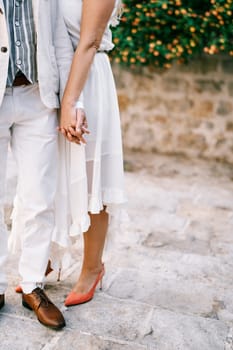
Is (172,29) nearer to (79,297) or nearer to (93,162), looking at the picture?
(93,162)

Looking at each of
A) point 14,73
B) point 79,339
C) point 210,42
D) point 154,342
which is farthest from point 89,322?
point 210,42

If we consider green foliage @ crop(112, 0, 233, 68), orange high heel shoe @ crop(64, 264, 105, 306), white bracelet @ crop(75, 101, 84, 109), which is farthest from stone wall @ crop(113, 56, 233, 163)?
white bracelet @ crop(75, 101, 84, 109)

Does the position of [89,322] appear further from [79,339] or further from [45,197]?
[45,197]

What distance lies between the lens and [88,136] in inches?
90.3

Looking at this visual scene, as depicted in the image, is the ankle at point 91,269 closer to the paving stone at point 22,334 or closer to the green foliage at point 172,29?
the paving stone at point 22,334

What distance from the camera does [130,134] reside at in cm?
579

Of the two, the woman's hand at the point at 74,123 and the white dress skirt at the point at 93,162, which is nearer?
the woman's hand at the point at 74,123

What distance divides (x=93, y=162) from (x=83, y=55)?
0.47 metres

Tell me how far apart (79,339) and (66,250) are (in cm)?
50

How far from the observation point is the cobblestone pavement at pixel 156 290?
86.6 inches

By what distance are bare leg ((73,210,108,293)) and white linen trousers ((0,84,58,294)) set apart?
0.80 feet

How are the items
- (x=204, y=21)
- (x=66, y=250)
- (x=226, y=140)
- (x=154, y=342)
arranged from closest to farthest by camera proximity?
(x=154, y=342)
(x=66, y=250)
(x=204, y=21)
(x=226, y=140)

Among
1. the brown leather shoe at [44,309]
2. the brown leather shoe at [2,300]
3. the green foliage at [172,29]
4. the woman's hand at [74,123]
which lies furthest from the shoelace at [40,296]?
the green foliage at [172,29]

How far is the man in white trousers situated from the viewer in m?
2.02
